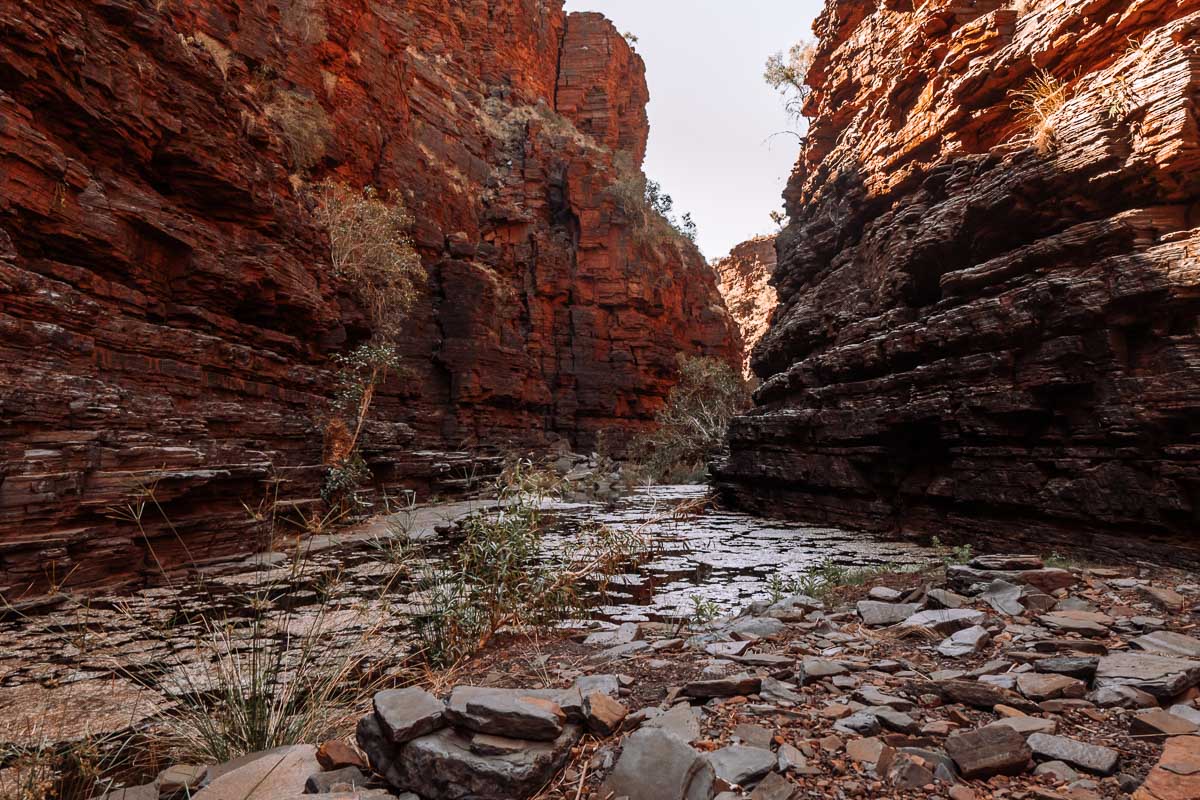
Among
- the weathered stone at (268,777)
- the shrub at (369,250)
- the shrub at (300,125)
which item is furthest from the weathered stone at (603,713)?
the shrub at (300,125)

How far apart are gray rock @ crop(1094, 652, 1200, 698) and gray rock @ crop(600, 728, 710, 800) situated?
1.96 m

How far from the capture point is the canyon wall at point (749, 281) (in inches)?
2237

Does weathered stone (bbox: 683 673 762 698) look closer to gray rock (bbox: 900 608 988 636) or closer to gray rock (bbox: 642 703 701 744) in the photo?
gray rock (bbox: 642 703 701 744)

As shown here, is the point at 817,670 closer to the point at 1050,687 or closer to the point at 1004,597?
the point at 1050,687

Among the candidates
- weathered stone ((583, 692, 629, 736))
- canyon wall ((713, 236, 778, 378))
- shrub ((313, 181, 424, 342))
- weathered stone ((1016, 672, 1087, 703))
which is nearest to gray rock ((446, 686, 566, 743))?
weathered stone ((583, 692, 629, 736))

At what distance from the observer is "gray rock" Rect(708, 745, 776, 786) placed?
6.46 ft

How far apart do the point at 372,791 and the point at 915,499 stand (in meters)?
9.33

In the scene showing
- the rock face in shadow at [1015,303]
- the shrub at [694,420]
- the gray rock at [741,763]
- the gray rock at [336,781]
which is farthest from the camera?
the shrub at [694,420]

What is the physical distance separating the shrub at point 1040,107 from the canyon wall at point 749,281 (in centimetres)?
4704

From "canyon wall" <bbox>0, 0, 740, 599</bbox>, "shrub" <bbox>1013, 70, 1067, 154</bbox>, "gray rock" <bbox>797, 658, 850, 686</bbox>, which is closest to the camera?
"gray rock" <bbox>797, 658, 850, 686</bbox>

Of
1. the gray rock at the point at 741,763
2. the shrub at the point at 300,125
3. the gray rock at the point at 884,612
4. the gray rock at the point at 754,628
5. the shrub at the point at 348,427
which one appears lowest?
the gray rock at the point at 754,628

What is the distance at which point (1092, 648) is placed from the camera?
2.79 metres

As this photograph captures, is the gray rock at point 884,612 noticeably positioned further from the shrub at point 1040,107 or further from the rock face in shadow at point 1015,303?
the shrub at point 1040,107

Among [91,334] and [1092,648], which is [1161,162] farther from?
[91,334]
